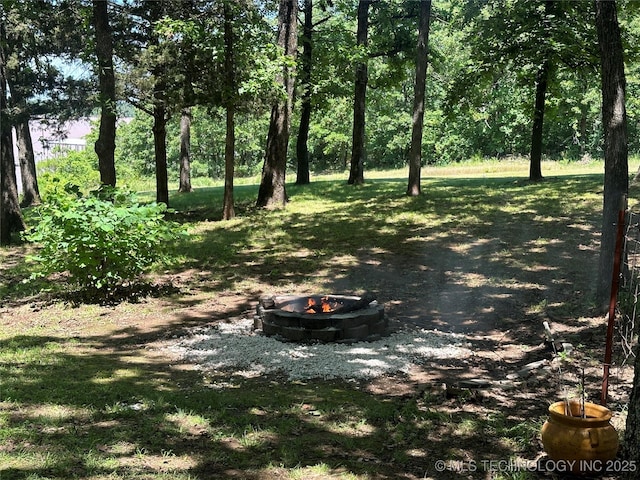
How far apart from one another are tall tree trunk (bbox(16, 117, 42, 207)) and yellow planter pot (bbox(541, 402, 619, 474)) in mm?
22994

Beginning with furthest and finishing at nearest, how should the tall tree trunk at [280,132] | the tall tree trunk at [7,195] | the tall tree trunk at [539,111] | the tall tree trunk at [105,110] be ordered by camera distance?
the tall tree trunk at [539,111], the tall tree trunk at [280,132], the tall tree trunk at [7,195], the tall tree trunk at [105,110]

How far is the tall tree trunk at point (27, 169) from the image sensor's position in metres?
22.8

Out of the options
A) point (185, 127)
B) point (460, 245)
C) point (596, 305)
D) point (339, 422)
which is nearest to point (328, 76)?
point (185, 127)

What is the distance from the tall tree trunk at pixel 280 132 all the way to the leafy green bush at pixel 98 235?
743 cm

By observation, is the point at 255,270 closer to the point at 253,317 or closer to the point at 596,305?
the point at 253,317

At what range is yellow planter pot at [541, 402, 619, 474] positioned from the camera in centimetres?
349

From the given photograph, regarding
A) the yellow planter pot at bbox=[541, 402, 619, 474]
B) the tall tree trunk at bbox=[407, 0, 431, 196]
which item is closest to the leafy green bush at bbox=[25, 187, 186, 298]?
the yellow planter pot at bbox=[541, 402, 619, 474]

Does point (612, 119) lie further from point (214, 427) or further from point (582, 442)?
point (214, 427)

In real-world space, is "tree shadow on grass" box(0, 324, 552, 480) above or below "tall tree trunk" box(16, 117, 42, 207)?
below

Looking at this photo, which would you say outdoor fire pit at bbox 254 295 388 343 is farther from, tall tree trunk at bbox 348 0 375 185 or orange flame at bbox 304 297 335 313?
tall tree trunk at bbox 348 0 375 185

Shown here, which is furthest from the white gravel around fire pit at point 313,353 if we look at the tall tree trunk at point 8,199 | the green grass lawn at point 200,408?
the tall tree trunk at point 8,199

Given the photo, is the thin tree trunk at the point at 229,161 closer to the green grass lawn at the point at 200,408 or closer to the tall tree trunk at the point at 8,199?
the green grass lawn at the point at 200,408

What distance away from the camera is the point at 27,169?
75.5 ft

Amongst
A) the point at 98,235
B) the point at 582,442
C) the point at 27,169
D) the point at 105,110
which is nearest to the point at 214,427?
the point at 582,442
